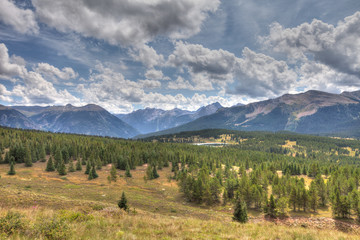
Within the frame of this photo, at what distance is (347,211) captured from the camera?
5412 cm

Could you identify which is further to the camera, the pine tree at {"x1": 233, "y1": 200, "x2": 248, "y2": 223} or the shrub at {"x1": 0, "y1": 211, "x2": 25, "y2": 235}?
the pine tree at {"x1": 233, "y1": 200, "x2": 248, "y2": 223}

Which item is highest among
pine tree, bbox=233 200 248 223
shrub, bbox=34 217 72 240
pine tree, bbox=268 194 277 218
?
shrub, bbox=34 217 72 240

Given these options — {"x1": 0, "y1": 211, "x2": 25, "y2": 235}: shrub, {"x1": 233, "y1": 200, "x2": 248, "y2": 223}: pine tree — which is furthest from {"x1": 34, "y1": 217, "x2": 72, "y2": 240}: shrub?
{"x1": 233, "y1": 200, "x2": 248, "y2": 223}: pine tree

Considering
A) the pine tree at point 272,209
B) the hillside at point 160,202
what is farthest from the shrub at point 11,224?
the pine tree at point 272,209

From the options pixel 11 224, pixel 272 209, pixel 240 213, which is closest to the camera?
pixel 11 224

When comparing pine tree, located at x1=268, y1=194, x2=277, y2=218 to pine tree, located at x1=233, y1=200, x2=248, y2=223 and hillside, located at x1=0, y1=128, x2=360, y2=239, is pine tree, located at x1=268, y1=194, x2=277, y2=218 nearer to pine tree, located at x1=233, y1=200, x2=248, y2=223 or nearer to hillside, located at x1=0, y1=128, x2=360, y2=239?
hillside, located at x1=0, y1=128, x2=360, y2=239

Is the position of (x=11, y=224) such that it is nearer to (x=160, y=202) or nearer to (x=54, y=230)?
(x=54, y=230)

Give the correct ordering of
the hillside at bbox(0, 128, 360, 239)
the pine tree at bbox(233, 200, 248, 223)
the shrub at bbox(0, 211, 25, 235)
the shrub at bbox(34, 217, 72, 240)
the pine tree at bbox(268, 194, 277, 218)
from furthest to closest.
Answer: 1. the pine tree at bbox(268, 194, 277, 218)
2. the pine tree at bbox(233, 200, 248, 223)
3. the hillside at bbox(0, 128, 360, 239)
4. the shrub at bbox(0, 211, 25, 235)
5. the shrub at bbox(34, 217, 72, 240)

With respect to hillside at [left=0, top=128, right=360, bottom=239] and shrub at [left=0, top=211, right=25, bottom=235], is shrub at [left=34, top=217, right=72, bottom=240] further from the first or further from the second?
shrub at [left=0, top=211, right=25, bottom=235]

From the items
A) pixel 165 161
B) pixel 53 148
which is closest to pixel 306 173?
pixel 165 161

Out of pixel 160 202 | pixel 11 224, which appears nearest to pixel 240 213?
pixel 160 202

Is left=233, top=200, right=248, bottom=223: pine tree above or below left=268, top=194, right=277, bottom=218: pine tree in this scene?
above

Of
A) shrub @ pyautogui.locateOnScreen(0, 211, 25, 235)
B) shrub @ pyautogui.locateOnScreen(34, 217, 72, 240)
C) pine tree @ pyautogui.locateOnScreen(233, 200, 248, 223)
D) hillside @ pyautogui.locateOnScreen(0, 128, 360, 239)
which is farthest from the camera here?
pine tree @ pyautogui.locateOnScreen(233, 200, 248, 223)

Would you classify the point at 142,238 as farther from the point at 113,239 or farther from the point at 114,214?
the point at 114,214
